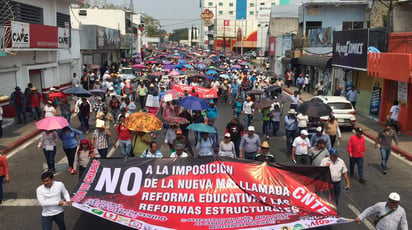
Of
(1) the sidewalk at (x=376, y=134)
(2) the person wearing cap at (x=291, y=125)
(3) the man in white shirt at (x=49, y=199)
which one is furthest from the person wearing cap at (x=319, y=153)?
(1) the sidewalk at (x=376, y=134)

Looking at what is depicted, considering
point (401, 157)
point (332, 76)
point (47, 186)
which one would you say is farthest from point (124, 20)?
point (47, 186)

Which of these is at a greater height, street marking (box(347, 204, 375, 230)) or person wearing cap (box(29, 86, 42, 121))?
person wearing cap (box(29, 86, 42, 121))

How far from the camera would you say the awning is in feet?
93.8

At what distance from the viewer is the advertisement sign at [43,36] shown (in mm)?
19609

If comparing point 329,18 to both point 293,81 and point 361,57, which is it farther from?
point 361,57

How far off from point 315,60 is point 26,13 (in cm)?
2070

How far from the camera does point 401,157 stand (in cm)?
1386

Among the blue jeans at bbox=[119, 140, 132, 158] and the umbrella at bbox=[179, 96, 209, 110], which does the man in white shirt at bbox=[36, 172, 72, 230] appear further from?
the umbrella at bbox=[179, 96, 209, 110]

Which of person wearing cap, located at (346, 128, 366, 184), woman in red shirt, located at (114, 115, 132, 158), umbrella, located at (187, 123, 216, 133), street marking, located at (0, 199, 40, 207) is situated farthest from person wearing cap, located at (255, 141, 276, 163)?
street marking, located at (0, 199, 40, 207)

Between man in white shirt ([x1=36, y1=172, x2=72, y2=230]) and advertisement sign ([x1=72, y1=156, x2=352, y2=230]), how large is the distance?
0.33 metres

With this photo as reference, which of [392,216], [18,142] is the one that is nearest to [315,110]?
[392,216]

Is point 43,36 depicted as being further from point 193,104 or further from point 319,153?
point 319,153

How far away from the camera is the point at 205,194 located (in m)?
7.45

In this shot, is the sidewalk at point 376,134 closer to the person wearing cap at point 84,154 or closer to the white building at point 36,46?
the person wearing cap at point 84,154
